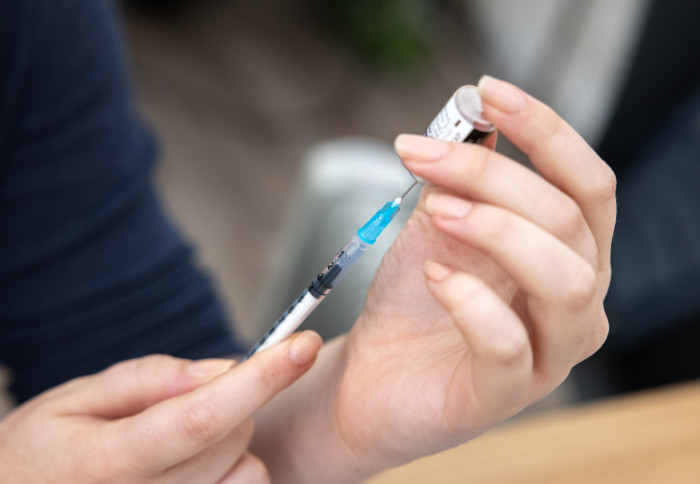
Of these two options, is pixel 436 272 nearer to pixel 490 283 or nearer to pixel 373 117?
pixel 490 283

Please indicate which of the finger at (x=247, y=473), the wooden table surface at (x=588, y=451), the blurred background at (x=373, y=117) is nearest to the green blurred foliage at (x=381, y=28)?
the blurred background at (x=373, y=117)

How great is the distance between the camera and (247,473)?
490 mm

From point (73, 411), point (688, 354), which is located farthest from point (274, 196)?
point (73, 411)

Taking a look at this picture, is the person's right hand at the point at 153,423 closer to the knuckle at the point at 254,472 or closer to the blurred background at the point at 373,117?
the knuckle at the point at 254,472

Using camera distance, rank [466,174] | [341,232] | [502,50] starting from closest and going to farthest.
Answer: [466,174] < [341,232] < [502,50]

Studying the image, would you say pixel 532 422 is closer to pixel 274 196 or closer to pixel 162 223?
pixel 162 223

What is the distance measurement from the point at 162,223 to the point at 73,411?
32cm

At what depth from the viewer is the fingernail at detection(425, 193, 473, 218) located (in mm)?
385

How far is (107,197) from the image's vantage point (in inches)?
29.1

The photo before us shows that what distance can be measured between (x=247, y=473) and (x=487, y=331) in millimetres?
240

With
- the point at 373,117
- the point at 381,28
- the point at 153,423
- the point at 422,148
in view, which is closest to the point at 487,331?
the point at 422,148

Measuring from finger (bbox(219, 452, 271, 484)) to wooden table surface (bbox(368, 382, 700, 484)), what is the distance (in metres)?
0.21

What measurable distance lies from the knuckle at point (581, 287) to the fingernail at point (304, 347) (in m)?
0.18

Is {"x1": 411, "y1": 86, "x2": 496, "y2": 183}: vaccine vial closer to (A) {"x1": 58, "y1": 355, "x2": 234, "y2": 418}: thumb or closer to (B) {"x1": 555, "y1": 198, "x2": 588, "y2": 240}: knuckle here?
(B) {"x1": 555, "y1": 198, "x2": 588, "y2": 240}: knuckle
